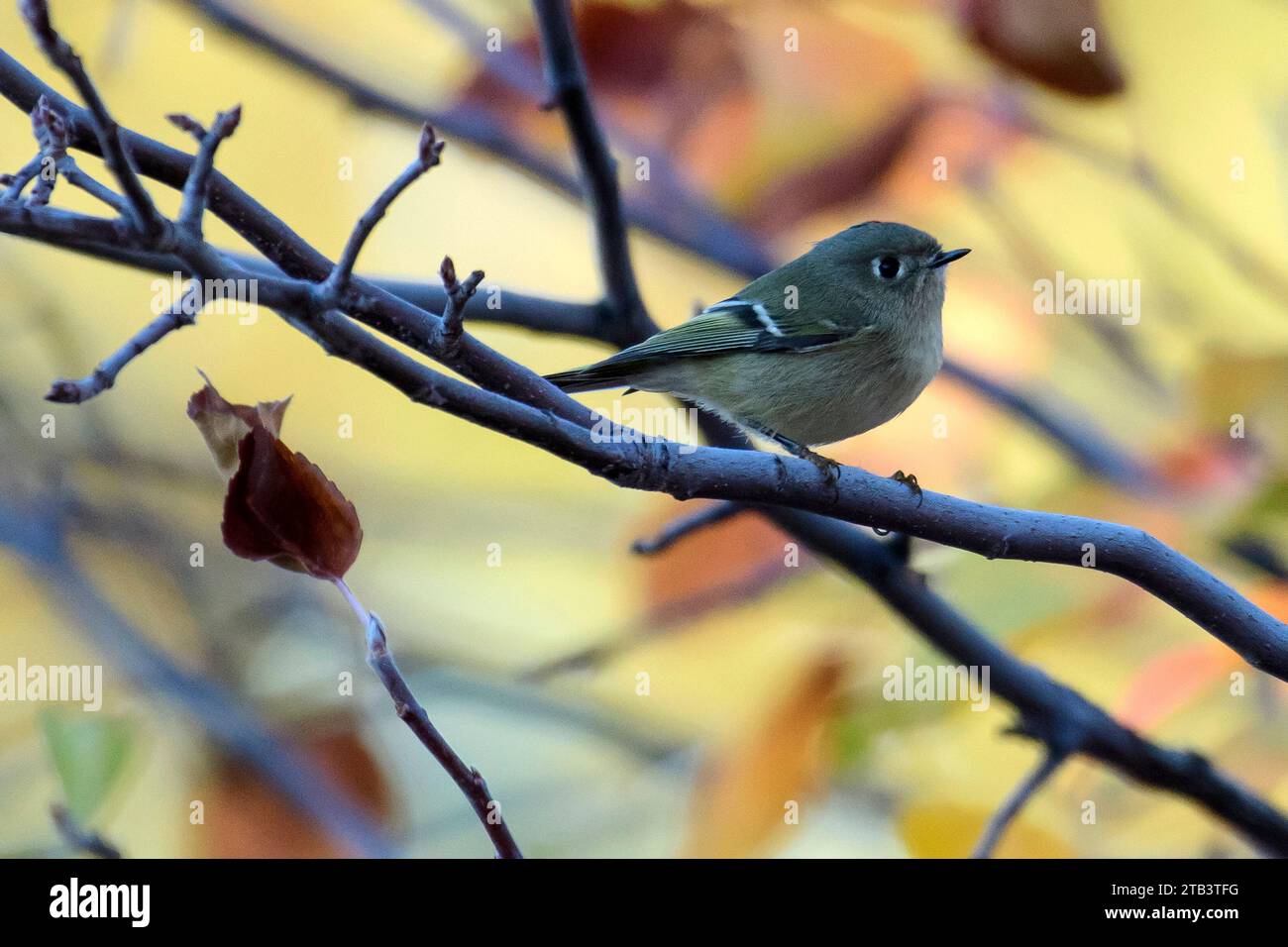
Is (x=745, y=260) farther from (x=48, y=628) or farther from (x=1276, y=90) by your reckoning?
(x=48, y=628)

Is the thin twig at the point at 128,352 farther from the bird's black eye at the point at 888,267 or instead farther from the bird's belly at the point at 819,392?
the bird's black eye at the point at 888,267

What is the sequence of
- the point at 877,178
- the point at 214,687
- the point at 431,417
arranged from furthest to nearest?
the point at 431,417 < the point at 214,687 < the point at 877,178

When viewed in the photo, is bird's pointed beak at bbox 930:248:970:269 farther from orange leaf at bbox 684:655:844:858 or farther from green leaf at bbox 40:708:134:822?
green leaf at bbox 40:708:134:822

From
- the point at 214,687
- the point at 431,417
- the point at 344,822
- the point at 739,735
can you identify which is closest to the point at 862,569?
the point at 739,735

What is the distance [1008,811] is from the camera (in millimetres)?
1511

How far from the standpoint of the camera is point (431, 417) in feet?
10.7

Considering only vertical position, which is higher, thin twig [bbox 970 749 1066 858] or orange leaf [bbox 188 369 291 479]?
orange leaf [bbox 188 369 291 479]

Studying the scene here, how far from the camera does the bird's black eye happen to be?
2588 mm

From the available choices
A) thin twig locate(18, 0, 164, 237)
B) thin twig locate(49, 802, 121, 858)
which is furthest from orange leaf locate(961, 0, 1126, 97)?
thin twig locate(49, 802, 121, 858)

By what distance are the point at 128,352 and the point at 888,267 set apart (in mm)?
2019

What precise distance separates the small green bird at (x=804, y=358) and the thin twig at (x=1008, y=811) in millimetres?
724

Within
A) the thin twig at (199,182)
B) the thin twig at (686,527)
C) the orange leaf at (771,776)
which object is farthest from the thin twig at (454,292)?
the orange leaf at (771,776)

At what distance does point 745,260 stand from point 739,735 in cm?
99

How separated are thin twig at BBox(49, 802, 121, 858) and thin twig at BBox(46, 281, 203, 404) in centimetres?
51
